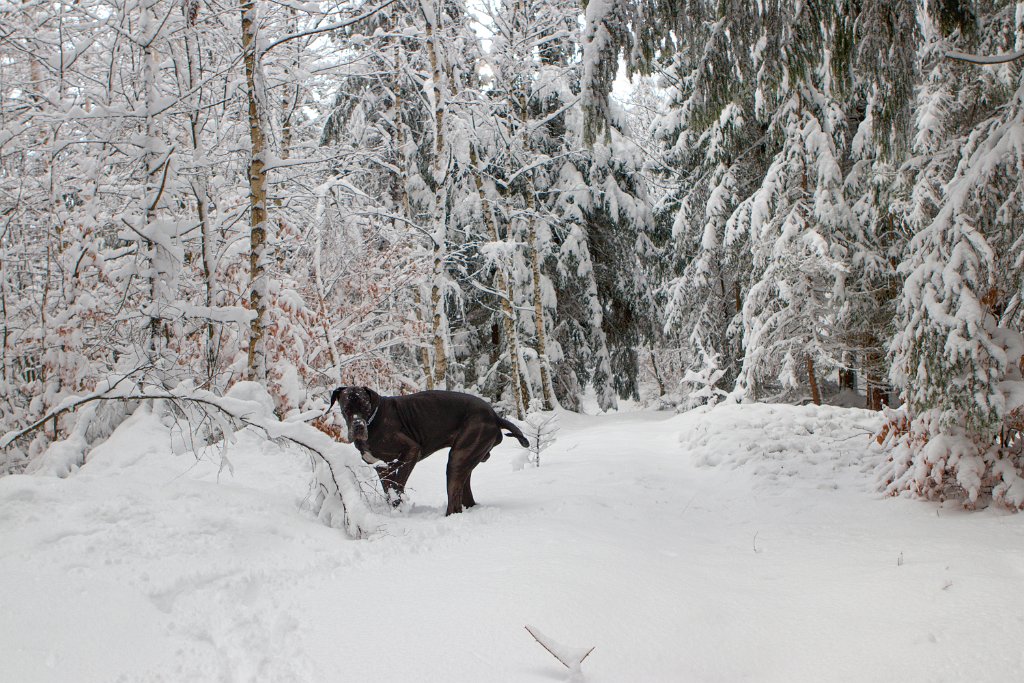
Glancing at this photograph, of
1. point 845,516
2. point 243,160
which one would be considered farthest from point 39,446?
point 845,516

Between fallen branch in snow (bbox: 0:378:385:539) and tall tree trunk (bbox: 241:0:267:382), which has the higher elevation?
tall tree trunk (bbox: 241:0:267:382)

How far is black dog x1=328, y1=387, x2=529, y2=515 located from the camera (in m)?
4.75

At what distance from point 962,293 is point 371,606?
4643mm

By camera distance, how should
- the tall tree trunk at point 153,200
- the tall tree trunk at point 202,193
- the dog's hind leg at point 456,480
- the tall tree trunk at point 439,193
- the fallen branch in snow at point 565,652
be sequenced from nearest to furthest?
the fallen branch in snow at point 565,652 < the dog's hind leg at point 456,480 < the tall tree trunk at point 153,200 < the tall tree trunk at point 202,193 < the tall tree trunk at point 439,193

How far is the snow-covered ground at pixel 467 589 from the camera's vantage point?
7.88ft

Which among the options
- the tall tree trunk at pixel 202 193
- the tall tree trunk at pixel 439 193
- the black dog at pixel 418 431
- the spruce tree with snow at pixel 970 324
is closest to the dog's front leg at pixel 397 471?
the black dog at pixel 418 431

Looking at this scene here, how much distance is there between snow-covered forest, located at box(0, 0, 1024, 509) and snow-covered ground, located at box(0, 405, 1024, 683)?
72cm

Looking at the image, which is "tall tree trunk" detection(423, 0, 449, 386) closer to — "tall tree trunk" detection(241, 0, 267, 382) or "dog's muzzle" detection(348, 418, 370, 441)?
"tall tree trunk" detection(241, 0, 267, 382)

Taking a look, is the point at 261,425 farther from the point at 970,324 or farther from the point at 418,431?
the point at 970,324

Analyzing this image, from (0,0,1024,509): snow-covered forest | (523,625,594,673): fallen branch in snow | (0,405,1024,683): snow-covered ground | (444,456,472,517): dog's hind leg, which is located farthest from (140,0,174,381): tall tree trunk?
(523,625,594,673): fallen branch in snow

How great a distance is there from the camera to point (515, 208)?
49.9 ft

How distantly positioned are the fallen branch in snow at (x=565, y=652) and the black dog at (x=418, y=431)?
2.51m

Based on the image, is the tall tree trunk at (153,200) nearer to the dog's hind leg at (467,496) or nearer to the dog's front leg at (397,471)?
the dog's front leg at (397,471)

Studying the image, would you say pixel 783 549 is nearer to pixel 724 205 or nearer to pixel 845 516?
pixel 845 516
